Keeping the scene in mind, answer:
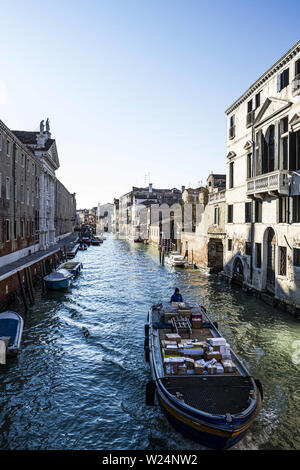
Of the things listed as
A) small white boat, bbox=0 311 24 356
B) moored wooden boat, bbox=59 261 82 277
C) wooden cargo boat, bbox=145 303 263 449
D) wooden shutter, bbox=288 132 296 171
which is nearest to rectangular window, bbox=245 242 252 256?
wooden shutter, bbox=288 132 296 171

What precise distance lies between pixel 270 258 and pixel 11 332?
14.9 metres

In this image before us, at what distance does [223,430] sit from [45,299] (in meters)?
17.6

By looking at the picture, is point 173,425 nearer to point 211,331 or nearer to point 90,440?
point 90,440

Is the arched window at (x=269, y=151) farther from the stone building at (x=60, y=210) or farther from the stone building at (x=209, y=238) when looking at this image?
the stone building at (x=60, y=210)

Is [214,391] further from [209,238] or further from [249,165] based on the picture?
[209,238]

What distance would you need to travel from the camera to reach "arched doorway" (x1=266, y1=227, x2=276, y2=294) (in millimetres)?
19250

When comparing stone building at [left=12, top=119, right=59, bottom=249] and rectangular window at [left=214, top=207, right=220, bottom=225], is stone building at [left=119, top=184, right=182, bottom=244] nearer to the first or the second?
stone building at [left=12, top=119, right=59, bottom=249]

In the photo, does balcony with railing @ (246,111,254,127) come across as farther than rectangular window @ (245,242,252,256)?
No

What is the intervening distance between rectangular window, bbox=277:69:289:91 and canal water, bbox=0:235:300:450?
12471mm

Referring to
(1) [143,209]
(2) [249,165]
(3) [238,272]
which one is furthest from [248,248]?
(1) [143,209]

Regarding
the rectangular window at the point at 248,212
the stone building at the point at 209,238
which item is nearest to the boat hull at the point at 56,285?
the stone building at the point at 209,238

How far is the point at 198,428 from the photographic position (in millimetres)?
6488

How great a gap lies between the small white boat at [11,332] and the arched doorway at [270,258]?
14041 mm
